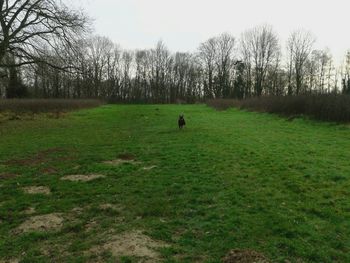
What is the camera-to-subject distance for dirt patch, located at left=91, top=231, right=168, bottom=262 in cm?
432

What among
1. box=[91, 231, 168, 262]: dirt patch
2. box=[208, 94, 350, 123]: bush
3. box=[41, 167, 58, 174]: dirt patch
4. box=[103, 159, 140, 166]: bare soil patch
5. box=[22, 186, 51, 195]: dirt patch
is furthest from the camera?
box=[208, 94, 350, 123]: bush

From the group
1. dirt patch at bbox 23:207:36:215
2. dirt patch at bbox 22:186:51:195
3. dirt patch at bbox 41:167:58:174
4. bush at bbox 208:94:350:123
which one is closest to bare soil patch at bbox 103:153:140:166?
dirt patch at bbox 41:167:58:174

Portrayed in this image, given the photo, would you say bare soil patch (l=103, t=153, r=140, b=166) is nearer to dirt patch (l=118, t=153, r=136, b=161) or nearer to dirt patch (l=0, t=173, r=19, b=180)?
dirt patch (l=118, t=153, r=136, b=161)

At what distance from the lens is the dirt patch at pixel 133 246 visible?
432 cm

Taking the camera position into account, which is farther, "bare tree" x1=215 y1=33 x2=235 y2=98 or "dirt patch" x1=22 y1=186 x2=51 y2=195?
"bare tree" x1=215 y1=33 x2=235 y2=98

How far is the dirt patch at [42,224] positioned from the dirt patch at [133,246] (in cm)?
108

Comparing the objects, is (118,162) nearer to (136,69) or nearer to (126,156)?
(126,156)

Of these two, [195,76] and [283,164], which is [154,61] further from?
[283,164]

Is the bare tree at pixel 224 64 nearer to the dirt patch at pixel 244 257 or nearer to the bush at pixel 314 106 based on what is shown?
the bush at pixel 314 106

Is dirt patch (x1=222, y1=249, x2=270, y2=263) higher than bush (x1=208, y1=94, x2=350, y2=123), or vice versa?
bush (x1=208, y1=94, x2=350, y2=123)

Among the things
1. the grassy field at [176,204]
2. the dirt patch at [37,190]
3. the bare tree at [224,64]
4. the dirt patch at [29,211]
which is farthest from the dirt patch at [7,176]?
the bare tree at [224,64]

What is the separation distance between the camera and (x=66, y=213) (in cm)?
588

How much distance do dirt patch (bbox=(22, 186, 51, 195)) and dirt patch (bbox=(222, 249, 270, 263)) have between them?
171 inches

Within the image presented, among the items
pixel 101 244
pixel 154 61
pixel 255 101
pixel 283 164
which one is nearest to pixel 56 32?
pixel 283 164
